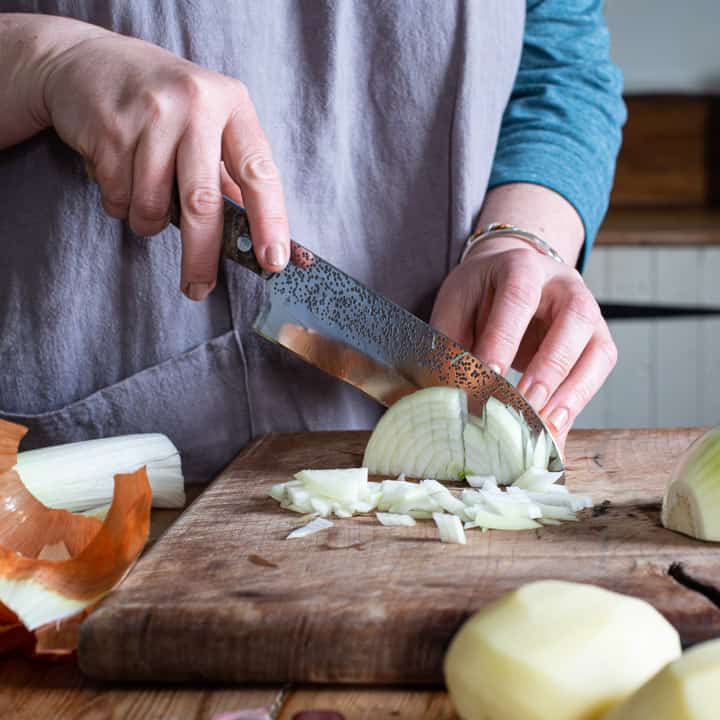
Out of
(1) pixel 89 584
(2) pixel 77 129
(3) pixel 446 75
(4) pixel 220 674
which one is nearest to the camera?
(4) pixel 220 674

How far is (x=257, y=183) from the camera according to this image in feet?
3.51

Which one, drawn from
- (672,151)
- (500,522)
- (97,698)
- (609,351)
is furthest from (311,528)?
(672,151)

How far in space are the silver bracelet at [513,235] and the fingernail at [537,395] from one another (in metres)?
0.24

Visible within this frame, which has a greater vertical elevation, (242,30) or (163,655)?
(242,30)

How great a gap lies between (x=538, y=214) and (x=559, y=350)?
0.28 metres

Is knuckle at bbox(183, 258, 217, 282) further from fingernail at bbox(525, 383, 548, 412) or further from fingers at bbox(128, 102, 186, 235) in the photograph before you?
fingernail at bbox(525, 383, 548, 412)

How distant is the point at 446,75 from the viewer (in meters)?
1.35

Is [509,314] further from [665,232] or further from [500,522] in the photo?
[665,232]

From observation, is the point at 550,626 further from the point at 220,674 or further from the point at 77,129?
the point at 77,129

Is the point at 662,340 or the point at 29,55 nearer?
the point at 29,55

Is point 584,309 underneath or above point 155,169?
underneath

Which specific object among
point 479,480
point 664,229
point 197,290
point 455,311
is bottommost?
point 664,229

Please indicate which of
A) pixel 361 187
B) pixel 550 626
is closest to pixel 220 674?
pixel 550 626

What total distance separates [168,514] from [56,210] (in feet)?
1.32
